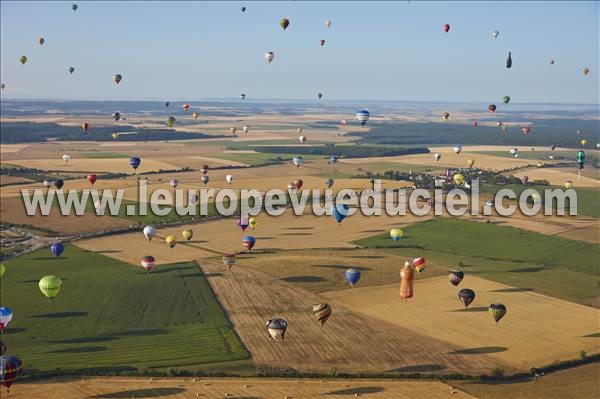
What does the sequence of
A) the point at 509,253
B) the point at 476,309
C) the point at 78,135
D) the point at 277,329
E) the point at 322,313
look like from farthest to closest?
1. the point at 78,135
2. the point at 509,253
3. the point at 476,309
4. the point at 322,313
5. the point at 277,329

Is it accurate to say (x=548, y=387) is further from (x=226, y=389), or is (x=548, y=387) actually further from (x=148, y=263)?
(x=148, y=263)

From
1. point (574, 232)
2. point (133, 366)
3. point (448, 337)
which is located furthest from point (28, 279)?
point (574, 232)

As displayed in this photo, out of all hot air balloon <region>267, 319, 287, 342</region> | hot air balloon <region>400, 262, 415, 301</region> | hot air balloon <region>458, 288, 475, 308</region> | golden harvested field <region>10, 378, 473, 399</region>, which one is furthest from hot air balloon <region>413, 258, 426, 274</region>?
golden harvested field <region>10, 378, 473, 399</region>

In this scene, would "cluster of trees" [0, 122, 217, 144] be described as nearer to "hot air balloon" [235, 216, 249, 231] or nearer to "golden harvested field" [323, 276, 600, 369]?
"hot air balloon" [235, 216, 249, 231]

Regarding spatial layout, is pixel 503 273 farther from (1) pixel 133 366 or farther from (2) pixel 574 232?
(1) pixel 133 366

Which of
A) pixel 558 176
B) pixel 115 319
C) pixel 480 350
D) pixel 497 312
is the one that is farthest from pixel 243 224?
pixel 558 176

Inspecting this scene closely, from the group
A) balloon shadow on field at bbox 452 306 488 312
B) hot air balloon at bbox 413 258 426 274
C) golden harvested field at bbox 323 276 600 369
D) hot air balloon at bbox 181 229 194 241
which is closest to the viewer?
golden harvested field at bbox 323 276 600 369

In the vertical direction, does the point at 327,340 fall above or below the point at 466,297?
below
